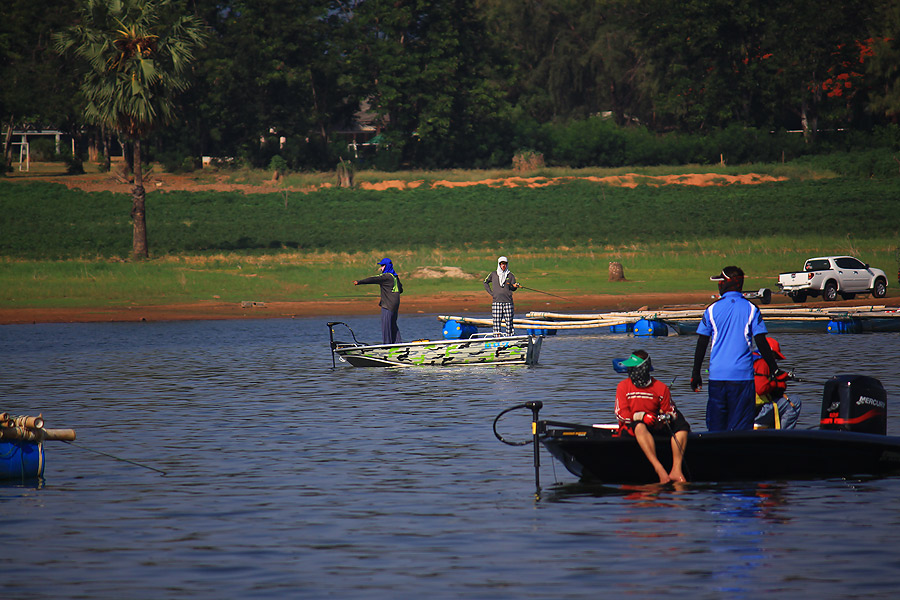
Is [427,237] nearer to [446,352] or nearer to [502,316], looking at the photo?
[502,316]

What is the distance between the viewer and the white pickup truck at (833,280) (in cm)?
3838

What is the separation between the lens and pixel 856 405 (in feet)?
42.5

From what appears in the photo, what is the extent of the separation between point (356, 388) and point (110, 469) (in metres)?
7.69

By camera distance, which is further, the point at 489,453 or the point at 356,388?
the point at 356,388

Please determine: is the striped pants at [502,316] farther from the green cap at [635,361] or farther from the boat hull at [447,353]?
the green cap at [635,361]

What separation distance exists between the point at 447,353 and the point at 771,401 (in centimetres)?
1163

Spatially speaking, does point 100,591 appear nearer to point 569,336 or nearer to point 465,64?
point 569,336

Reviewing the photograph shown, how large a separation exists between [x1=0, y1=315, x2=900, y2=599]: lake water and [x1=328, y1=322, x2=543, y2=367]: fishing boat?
2698mm

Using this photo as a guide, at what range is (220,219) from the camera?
60.7m

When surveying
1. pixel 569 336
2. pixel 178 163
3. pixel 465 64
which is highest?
pixel 465 64

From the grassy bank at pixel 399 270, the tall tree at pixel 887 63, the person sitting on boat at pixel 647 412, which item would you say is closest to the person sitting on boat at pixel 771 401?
the person sitting on boat at pixel 647 412

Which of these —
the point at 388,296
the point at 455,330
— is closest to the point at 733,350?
the point at 388,296

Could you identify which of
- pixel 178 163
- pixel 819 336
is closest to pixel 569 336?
pixel 819 336

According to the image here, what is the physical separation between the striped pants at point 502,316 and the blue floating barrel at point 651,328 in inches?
274
